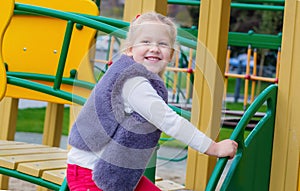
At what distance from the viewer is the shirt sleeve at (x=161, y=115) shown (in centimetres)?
223

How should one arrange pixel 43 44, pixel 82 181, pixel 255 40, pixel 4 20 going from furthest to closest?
pixel 255 40
pixel 43 44
pixel 4 20
pixel 82 181

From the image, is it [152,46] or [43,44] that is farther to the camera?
[43,44]

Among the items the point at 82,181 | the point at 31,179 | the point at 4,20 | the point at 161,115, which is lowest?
the point at 31,179

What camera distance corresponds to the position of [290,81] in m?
3.12

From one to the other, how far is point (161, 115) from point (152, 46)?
0.81ft

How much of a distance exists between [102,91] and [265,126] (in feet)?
3.22

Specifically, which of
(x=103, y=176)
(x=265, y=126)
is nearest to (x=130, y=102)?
(x=103, y=176)

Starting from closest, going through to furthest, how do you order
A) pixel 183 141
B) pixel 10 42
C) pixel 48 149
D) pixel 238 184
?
pixel 183 141 → pixel 238 184 → pixel 48 149 → pixel 10 42

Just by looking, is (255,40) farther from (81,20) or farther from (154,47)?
(154,47)

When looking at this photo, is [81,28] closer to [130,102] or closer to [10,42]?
[10,42]

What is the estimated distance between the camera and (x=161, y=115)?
223 centimetres

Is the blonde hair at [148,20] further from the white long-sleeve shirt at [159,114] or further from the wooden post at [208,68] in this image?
the wooden post at [208,68]

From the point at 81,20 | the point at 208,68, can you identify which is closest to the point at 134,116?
the point at 81,20

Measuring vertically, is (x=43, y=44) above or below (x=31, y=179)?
above
